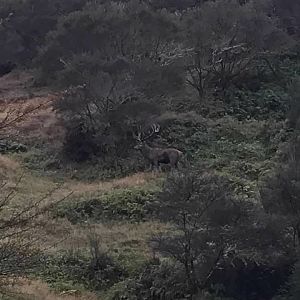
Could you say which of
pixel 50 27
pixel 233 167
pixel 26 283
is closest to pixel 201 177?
pixel 26 283

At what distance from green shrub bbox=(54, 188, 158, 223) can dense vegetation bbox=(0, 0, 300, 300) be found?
5cm

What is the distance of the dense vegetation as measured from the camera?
589 inches

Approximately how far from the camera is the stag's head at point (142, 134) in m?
28.0

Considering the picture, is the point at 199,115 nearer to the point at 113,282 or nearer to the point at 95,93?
the point at 95,93

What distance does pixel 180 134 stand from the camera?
99.8 feet

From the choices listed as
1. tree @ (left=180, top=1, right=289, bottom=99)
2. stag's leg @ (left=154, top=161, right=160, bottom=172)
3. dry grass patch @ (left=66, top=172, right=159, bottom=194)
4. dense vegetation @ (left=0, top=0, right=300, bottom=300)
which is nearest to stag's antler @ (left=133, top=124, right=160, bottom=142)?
dense vegetation @ (left=0, top=0, right=300, bottom=300)

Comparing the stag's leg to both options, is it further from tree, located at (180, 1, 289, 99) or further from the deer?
tree, located at (180, 1, 289, 99)

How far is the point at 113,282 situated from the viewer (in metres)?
16.8

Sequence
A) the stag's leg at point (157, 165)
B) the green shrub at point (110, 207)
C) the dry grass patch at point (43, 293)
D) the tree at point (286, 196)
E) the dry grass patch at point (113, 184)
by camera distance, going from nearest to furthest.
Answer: the dry grass patch at point (43, 293) < the tree at point (286, 196) < the green shrub at point (110, 207) < the dry grass patch at point (113, 184) < the stag's leg at point (157, 165)

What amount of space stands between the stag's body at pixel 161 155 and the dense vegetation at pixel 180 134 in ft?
2.12

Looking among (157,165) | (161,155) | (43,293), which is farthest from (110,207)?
(43,293)

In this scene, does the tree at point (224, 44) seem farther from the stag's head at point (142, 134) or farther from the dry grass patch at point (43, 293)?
the dry grass patch at point (43, 293)

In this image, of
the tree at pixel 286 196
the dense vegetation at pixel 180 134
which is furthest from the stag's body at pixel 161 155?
the tree at pixel 286 196

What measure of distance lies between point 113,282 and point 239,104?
19.0 m
